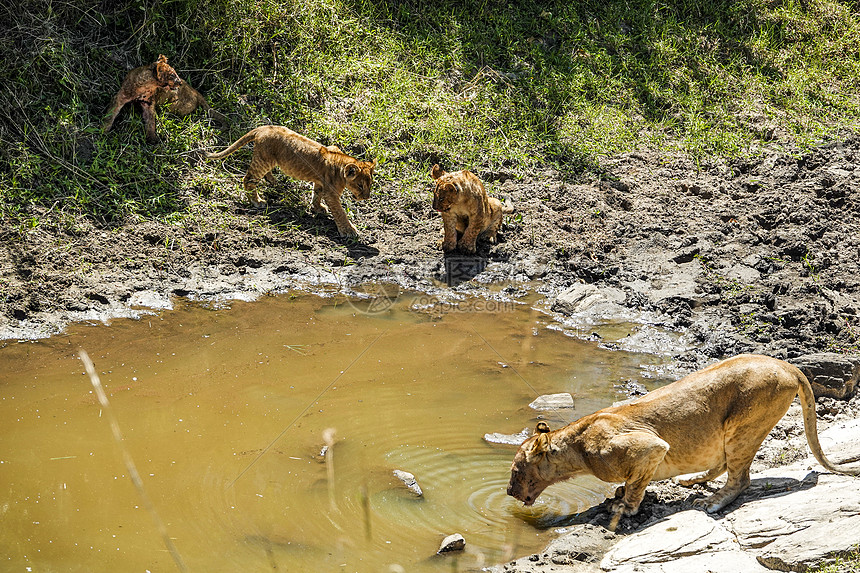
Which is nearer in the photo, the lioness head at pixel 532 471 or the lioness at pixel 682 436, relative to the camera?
the lioness at pixel 682 436

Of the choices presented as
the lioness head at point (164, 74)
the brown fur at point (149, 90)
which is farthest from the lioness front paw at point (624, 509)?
the lioness head at point (164, 74)

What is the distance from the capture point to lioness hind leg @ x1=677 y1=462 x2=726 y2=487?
6.41 metres

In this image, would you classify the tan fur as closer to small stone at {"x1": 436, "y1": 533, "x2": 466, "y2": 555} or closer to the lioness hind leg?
small stone at {"x1": 436, "y1": 533, "x2": 466, "y2": 555}

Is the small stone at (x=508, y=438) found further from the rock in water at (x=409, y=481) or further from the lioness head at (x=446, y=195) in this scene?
the lioness head at (x=446, y=195)

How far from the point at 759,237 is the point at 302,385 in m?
6.35

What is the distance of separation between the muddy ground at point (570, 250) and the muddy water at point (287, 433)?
2.14 ft

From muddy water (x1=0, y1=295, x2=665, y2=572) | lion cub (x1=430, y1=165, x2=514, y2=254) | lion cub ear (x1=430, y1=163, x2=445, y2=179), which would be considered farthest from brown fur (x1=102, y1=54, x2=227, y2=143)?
lion cub (x1=430, y1=165, x2=514, y2=254)

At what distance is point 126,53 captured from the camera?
12203 mm

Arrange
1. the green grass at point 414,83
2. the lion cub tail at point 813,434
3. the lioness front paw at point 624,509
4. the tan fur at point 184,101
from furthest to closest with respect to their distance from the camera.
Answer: the tan fur at point 184,101 < the green grass at point 414,83 < the lioness front paw at point 624,509 < the lion cub tail at point 813,434

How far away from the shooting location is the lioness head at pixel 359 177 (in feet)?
35.6

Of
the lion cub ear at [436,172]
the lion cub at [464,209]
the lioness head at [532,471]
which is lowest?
the lioness head at [532,471]

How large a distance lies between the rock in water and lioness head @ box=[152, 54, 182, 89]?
7.09 meters

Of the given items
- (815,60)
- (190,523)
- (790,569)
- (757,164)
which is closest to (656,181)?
(757,164)

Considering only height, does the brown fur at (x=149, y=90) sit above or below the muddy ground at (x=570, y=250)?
above
